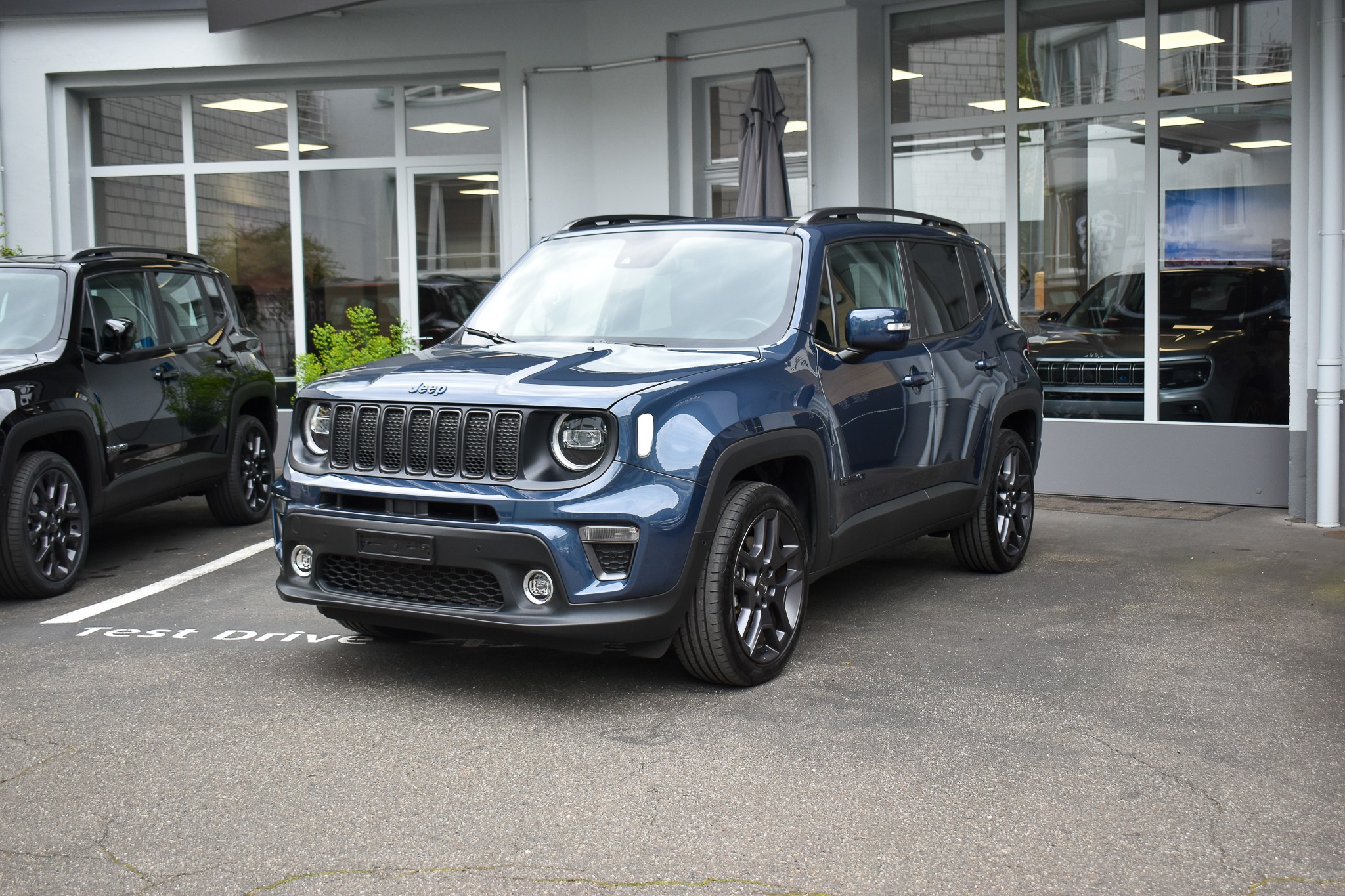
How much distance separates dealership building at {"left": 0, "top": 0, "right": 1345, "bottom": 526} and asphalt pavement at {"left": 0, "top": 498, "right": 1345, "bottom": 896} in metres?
3.32

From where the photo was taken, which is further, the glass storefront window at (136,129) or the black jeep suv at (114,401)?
the glass storefront window at (136,129)

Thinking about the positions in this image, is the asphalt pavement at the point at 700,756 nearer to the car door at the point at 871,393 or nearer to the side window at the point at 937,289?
the car door at the point at 871,393

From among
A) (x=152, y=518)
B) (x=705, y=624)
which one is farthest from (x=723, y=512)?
(x=152, y=518)

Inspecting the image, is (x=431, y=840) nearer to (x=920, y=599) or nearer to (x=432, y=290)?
(x=920, y=599)

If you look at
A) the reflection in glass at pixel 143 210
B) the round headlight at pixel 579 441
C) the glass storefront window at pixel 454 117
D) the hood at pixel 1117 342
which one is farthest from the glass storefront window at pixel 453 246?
the round headlight at pixel 579 441

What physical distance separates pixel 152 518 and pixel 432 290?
13.0 ft

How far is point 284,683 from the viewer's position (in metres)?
5.20

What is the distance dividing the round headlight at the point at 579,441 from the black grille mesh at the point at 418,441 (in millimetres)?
500

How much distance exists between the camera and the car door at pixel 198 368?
8.27m

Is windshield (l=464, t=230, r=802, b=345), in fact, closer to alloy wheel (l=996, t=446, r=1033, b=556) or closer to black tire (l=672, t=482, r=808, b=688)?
black tire (l=672, t=482, r=808, b=688)

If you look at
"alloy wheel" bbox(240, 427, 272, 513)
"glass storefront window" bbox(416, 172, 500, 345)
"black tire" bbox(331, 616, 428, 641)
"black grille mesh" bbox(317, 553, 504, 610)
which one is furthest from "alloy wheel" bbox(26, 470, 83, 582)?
"glass storefront window" bbox(416, 172, 500, 345)

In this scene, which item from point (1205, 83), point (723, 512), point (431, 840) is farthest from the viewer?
point (1205, 83)

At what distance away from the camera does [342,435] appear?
16.4 ft

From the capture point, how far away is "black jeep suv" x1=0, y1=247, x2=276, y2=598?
267 inches
